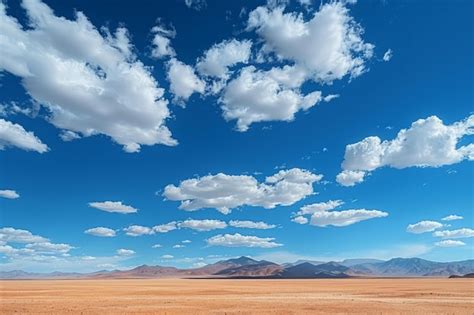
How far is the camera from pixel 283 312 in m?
39.5

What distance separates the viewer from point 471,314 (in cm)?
3647

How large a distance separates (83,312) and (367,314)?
86.3 feet

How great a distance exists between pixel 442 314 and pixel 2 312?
41362 millimetres

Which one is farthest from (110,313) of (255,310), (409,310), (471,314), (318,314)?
(471,314)

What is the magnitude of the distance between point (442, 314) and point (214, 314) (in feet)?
66.6

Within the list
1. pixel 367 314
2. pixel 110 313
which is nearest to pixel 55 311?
pixel 110 313

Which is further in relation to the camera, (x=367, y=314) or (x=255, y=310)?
(x=255, y=310)

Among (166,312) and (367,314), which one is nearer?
(367,314)

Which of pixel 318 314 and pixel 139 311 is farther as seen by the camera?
pixel 139 311

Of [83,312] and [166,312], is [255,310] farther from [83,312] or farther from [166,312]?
[83,312]

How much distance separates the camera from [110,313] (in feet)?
128

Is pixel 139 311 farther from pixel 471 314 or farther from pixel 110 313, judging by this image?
pixel 471 314

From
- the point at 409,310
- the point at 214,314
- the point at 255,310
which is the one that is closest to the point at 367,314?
the point at 409,310

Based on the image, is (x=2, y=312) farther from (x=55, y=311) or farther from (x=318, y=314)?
(x=318, y=314)
